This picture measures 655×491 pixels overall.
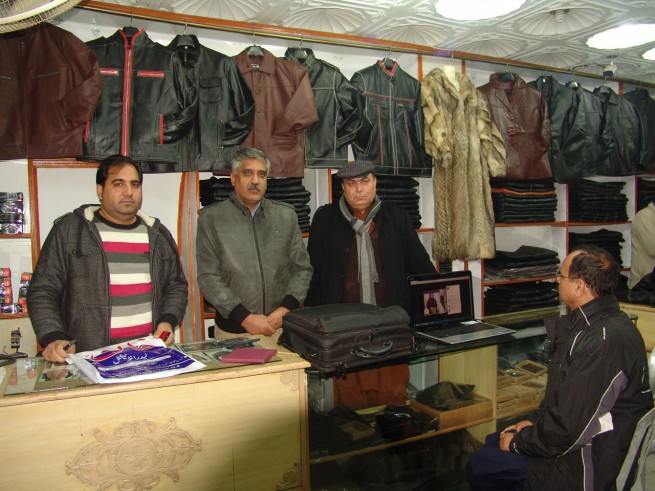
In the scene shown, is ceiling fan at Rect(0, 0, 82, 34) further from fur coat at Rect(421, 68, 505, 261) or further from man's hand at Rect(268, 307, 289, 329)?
fur coat at Rect(421, 68, 505, 261)

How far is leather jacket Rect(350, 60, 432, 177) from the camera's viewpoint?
372 centimetres

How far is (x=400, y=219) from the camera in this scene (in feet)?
9.53

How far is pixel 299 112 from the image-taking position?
332 centimetres

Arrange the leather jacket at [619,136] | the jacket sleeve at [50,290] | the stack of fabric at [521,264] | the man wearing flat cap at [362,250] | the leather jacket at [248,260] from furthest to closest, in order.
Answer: the leather jacket at [619,136] → the stack of fabric at [521,264] → the man wearing flat cap at [362,250] → the leather jacket at [248,260] → the jacket sleeve at [50,290]

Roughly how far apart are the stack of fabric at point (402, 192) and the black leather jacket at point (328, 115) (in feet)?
1.59

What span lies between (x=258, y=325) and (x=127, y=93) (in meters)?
1.64

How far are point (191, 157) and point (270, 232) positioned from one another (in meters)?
0.86

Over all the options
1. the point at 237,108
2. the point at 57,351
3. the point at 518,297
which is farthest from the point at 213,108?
the point at 518,297

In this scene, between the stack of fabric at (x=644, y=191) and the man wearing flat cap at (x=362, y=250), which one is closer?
the man wearing flat cap at (x=362, y=250)

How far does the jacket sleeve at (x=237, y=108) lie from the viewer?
3.19 m

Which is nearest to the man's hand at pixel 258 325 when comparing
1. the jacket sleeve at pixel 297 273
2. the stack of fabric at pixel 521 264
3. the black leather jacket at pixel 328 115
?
the jacket sleeve at pixel 297 273

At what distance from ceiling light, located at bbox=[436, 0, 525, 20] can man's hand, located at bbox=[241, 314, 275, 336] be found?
7.48 feet

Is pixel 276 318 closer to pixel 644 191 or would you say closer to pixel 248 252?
pixel 248 252

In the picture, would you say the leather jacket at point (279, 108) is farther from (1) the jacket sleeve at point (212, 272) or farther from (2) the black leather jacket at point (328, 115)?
(1) the jacket sleeve at point (212, 272)
